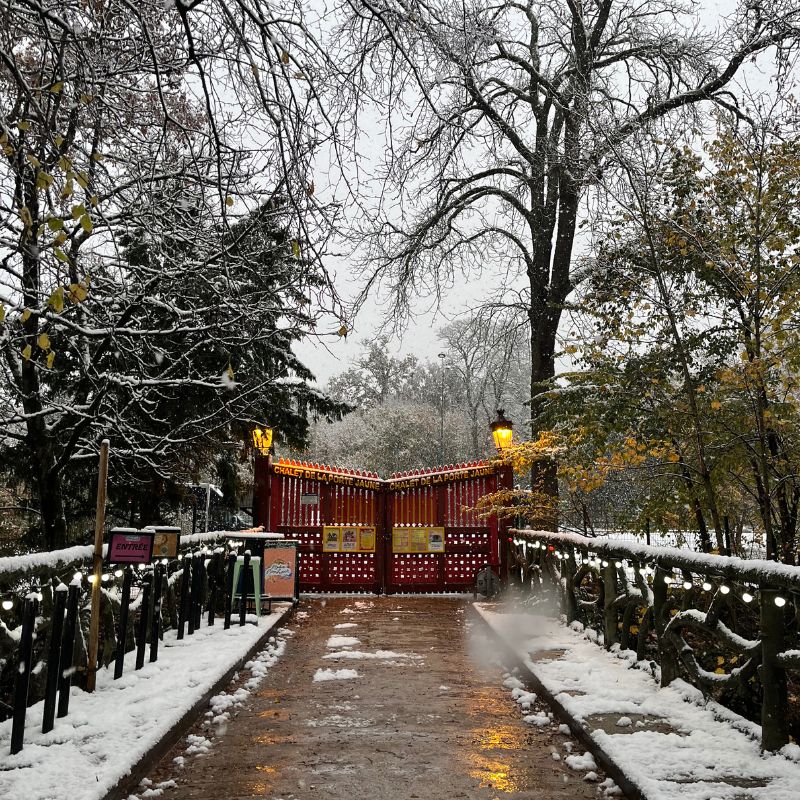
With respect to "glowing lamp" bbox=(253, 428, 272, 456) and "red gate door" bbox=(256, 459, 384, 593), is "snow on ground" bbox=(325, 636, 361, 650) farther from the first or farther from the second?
"glowing lamp" bbox=(253, 428, 272, 456)

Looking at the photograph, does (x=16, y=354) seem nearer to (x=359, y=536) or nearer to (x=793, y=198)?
(x=359, y=536)

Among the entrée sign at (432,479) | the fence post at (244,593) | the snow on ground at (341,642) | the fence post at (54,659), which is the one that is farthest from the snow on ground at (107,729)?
the entrée sign at (432,479)

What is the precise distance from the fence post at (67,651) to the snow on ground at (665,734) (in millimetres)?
3286

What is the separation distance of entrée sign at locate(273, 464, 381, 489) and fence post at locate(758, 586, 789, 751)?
40.6ft

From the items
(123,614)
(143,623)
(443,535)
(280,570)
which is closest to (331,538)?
(443,535)

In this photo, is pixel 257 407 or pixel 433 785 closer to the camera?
pixel 433 785

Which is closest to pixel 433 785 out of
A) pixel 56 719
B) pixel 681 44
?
pixel 56 719

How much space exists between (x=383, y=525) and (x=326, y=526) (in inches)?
48.4

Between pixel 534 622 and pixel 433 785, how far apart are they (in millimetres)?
6398

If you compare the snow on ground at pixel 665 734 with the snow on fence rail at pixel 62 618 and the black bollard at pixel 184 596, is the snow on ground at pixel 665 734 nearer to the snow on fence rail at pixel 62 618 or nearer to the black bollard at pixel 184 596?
the snow on fence rail at pixel 62 618

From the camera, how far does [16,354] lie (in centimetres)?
980

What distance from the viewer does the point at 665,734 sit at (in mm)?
4891

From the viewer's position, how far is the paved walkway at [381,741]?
4375mm

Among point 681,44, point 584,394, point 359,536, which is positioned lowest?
point 359,536
